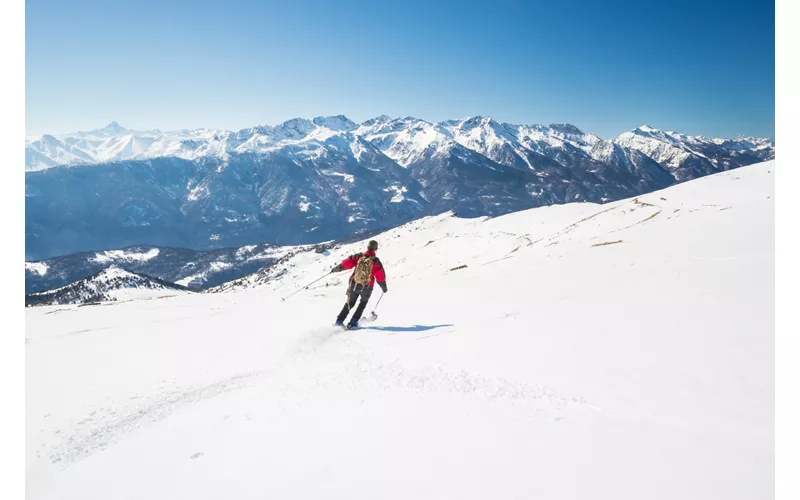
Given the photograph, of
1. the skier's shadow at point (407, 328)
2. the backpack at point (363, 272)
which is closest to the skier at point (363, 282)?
the backpack at point (363, 272)

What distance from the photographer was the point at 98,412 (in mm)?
7078

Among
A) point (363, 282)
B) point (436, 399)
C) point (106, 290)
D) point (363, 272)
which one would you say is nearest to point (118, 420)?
point (436, 399)

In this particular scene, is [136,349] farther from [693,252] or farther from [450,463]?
[693,252]

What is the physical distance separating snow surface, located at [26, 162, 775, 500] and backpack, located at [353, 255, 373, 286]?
1663mm

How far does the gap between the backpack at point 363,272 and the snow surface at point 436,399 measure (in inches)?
65.5

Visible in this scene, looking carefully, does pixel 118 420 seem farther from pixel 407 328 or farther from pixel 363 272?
pixel 363 272

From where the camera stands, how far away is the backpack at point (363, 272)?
1377cm

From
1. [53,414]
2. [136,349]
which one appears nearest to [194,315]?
[136,349]

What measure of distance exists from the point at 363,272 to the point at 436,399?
748 cm

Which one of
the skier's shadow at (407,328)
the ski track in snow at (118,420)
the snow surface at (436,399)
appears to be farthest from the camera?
the skier's shadow at (407,328)

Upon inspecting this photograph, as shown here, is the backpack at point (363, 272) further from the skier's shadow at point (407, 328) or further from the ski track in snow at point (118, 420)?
the ski track in snow at point (118, 420)

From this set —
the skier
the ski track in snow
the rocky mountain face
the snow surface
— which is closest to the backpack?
the skier

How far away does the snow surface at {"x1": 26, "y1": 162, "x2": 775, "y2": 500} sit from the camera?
466 cm
